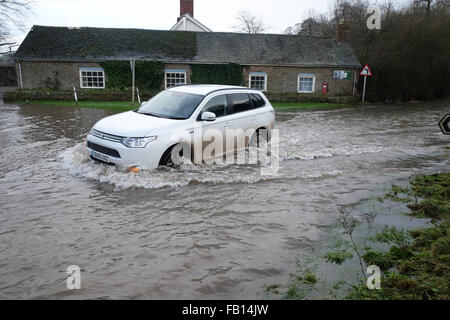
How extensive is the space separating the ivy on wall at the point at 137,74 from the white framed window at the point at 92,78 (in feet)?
1.51

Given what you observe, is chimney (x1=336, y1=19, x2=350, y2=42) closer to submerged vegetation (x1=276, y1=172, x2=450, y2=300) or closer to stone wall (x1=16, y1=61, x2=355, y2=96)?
stone wall (x1=16, y1=61, x2=355, y2=96)

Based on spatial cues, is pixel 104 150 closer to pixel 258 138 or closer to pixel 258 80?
pixel 258 138

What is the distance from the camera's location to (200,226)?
5410 mm

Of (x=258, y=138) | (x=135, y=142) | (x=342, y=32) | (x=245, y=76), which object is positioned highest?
(x=342, y=32)

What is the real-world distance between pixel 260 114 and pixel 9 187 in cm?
609

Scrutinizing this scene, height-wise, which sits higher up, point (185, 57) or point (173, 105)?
point (185, 57)

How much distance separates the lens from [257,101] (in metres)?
9.84

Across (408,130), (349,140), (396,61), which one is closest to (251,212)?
(349,140)

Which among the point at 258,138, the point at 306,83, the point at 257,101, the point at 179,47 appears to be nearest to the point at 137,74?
the point at 179,47

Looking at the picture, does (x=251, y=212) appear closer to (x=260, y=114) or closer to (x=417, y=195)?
(x=417, y=195)

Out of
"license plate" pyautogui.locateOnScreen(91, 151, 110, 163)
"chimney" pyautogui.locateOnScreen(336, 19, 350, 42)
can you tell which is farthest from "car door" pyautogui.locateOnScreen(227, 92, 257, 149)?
"chimney" pyautogui.locateOnScreen(336, 19, 350, 42)

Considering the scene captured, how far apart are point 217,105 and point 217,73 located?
2046 centimetres

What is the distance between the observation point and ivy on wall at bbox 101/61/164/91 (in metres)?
26.9

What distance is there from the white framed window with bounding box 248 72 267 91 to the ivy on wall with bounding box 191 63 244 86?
0.90 meters
